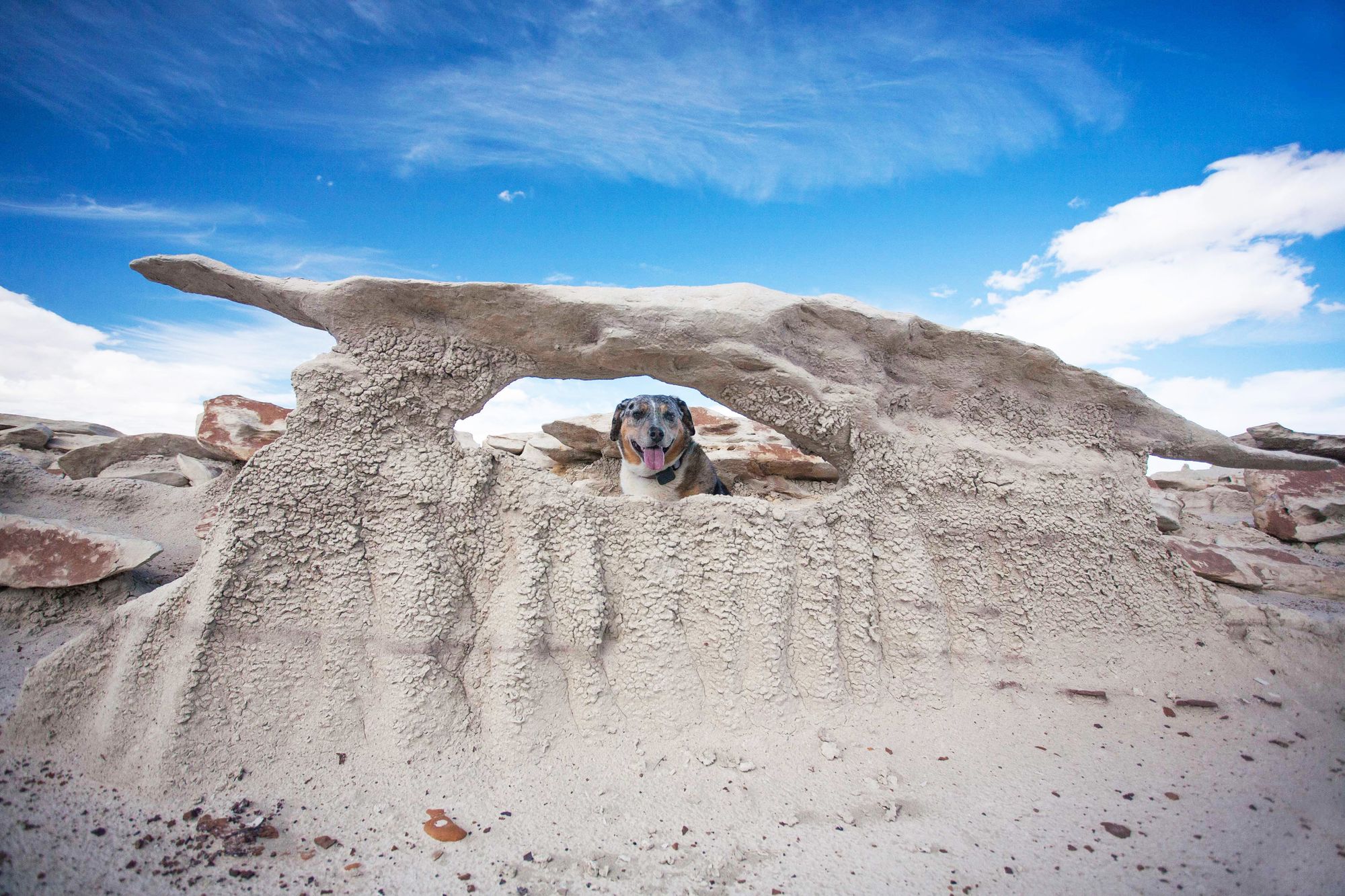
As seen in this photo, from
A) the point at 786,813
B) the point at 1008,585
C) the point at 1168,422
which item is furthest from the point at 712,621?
the point at 1168,422

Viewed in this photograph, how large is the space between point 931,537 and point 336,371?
289 cm

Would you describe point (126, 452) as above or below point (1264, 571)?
above

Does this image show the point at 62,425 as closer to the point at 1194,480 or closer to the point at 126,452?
the point at 126,452

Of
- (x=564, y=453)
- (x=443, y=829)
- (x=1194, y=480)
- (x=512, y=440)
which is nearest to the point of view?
(x=443, y=829)

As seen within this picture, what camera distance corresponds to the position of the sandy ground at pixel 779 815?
6.45 ft

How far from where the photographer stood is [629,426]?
4035mm

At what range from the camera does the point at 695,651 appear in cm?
276

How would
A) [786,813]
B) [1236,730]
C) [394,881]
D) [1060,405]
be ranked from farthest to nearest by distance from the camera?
[1060,405]
[1236,730]
[786,813]
[394,881]

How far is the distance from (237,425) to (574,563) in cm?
467

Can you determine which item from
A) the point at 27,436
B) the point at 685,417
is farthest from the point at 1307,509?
the point at 27,436

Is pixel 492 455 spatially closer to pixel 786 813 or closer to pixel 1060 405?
pixel 786 813

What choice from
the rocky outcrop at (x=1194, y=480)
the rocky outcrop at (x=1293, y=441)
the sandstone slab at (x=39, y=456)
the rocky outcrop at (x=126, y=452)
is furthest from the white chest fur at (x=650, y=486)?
the rocky outcrop at (x=1194, y=480)

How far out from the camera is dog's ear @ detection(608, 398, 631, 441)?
411 cm

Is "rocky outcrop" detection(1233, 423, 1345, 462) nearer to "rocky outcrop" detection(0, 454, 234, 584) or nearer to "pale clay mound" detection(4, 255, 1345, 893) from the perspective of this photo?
"pale clay mound" detection(4, 255, 1345, 893)
